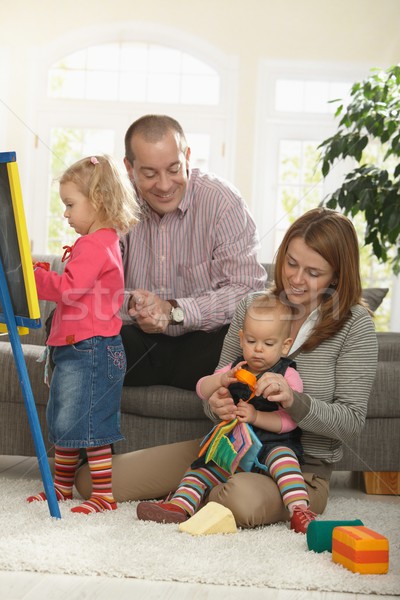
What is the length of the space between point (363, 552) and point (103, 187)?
1187mm

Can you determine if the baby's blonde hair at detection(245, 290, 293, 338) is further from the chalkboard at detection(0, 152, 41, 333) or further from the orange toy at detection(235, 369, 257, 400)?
the chalkboard at detection(0, 152, 41, 333)

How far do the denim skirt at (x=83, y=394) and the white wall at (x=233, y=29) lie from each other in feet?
14.4

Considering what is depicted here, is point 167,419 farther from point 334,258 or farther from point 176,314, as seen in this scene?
point 334,258

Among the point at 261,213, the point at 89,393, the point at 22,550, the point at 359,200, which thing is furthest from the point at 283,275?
the point at 261,213

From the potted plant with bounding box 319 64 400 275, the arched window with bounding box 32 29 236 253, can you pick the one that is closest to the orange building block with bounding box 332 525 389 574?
the potted plant with bounding box 319 64 400 275

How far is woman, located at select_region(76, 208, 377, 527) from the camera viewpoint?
2.26 m

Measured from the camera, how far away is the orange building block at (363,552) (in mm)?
1744

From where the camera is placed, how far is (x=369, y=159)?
658cm

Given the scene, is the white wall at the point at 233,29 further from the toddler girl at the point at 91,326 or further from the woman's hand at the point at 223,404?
the woman's hand at the point at 223,404

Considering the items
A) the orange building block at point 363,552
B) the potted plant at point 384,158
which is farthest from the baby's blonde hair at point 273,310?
the potted plant at point 384,158

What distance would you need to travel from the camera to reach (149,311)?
8.60 feet

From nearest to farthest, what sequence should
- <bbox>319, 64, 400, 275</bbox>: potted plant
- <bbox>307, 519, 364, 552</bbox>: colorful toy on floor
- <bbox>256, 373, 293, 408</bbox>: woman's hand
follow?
<bbox>307, 519, 364, 552</bbox>: colorful toy on floor
<bbox>256, 373, 293, 408</bbox>: woman's hand
<bbox>319, 64, 400, 275</bbox>: potted plant

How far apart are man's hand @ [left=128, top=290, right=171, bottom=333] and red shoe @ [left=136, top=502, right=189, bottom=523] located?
0.67 meters

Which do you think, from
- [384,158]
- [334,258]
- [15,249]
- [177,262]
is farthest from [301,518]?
[384,158]
